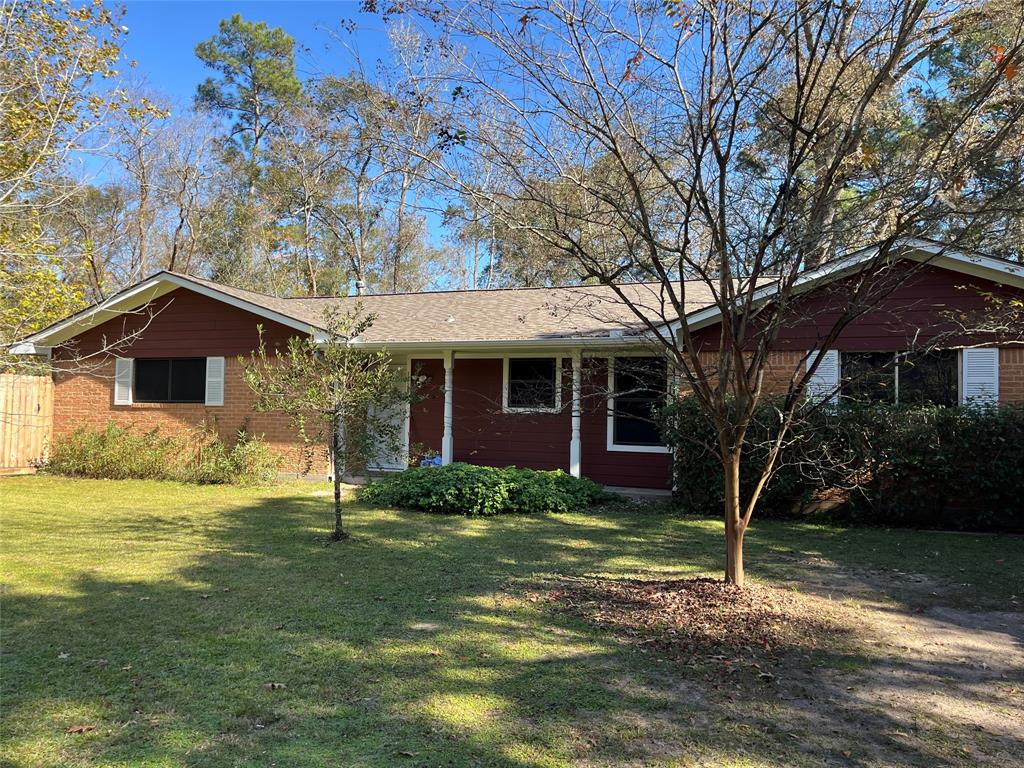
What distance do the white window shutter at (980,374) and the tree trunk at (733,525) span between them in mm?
6101

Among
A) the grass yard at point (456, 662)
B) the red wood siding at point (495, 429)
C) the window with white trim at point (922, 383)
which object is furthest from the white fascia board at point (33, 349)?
the window with white trim at point (922, 383)

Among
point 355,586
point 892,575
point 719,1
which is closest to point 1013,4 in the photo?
point 719,1

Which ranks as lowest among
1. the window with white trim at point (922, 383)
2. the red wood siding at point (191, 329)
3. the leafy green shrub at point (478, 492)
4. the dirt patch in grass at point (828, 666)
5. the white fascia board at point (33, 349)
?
the dirt patch in grass at point (828, 666)

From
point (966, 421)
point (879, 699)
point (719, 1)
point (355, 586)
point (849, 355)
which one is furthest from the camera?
point (849, 355)

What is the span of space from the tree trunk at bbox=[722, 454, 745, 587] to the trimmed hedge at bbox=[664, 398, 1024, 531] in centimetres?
312

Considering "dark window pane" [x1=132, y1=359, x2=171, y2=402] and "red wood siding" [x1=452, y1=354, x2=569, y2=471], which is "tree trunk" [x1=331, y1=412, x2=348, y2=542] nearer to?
"red wood siding" [x1=452, y1=354, x2=569, y2=471]

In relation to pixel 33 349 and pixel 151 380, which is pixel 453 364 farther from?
pixel 33 349

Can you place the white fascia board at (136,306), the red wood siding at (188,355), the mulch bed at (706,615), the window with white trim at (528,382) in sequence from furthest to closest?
the red wood siding at (188,355), the white fascia board at (136,306), the window with white trim at (528,382), the mulch bed at (706,615)

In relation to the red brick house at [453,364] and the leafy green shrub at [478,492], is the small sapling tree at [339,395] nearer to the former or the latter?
the leafy green shrub at [478,492]

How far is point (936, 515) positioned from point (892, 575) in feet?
10.8

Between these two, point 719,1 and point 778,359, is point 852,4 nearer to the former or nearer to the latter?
point 719,1

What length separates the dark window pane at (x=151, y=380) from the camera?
14367mm

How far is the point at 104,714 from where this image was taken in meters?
3.43

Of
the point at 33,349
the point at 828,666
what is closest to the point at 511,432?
the point at 828,666
